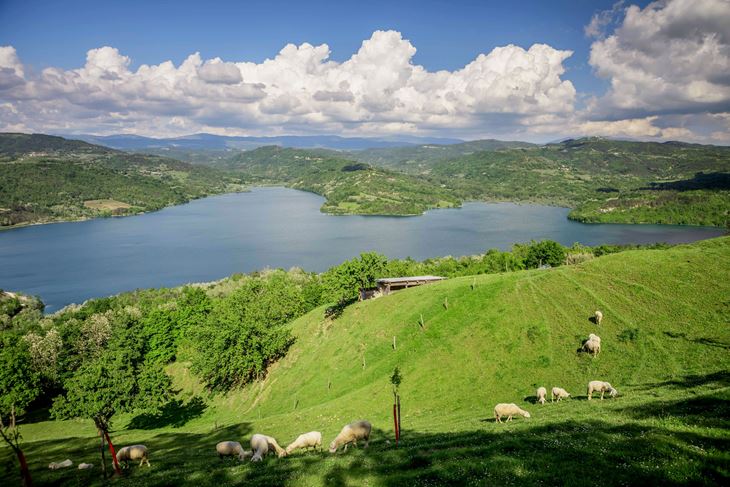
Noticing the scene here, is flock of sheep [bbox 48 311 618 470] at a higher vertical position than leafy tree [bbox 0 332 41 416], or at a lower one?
higher

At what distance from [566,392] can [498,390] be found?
6.59m

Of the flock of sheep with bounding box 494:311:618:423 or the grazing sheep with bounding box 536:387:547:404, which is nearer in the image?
the flock of sheep with bounding box 494:311:618:423

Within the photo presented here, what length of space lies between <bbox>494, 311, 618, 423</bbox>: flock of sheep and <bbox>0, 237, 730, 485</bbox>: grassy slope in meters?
1.12

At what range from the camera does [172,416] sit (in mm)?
58875

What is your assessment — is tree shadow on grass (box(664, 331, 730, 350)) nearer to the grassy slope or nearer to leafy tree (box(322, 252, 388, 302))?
the grassy slope

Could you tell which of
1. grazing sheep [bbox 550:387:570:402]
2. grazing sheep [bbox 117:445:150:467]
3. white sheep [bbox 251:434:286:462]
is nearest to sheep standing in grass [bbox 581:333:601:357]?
grazing sheep [bbox 550:387:570:402]

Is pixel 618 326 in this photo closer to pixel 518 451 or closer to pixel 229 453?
pixel 518 451

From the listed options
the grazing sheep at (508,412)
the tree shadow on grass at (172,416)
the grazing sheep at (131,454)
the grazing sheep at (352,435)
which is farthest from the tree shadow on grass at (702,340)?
the tree shadow on grass at (172,416)

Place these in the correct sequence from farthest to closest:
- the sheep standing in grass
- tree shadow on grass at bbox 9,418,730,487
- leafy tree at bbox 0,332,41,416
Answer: leafy tree at bbox 0,332,41,416 → the sheep standing in grass → tree shadow on grass at bbox 9,418,730,487

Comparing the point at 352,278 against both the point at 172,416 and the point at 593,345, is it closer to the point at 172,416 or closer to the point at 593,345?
the point at 172,416

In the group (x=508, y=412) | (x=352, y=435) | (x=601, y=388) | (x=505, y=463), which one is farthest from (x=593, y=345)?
(x=505, y=463)

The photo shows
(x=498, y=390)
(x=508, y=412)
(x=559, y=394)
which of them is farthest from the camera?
(x=498, y=390)

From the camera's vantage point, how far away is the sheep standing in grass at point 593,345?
37281mm

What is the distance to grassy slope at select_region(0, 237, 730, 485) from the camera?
1647 cm
